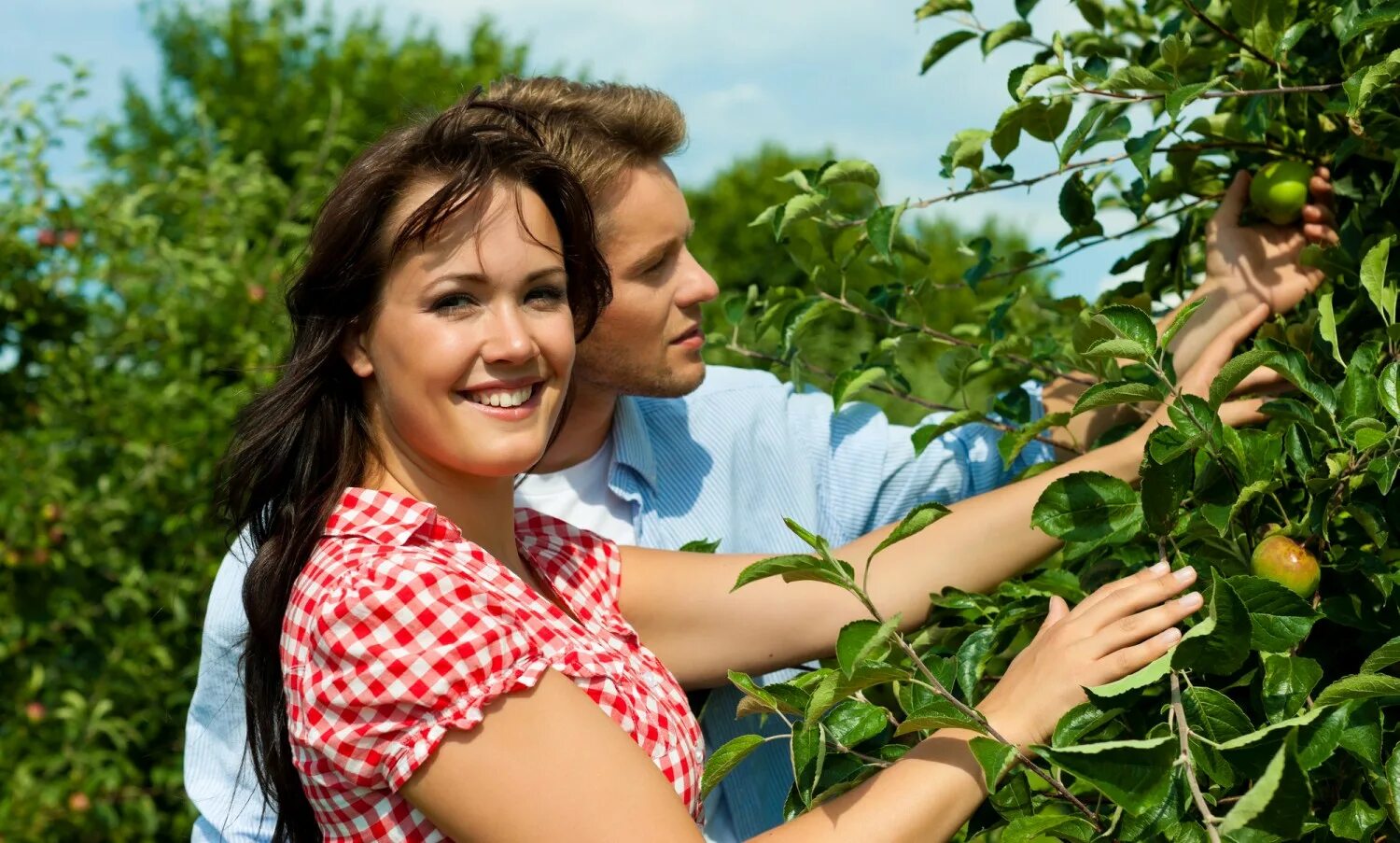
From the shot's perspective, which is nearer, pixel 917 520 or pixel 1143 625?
pixel 1143 625

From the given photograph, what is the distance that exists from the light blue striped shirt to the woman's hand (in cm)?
89

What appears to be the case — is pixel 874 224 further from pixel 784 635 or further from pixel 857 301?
pixel 784 635

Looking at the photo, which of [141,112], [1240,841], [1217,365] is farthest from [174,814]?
[141,112]

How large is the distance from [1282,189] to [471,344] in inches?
40.2

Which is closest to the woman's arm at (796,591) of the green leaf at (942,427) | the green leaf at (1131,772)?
the green leaf at (942,427)

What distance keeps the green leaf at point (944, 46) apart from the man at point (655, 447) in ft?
1.81

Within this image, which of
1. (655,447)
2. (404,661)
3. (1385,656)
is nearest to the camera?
(1385,656)

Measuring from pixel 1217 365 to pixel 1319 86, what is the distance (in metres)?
0.41

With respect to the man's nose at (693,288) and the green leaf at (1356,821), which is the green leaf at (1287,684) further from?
the man's nose at (693,288)

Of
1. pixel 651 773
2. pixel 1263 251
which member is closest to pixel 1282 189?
pixel 1263 251

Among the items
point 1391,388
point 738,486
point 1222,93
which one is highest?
point 1222,93

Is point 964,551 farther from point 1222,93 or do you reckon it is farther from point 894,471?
point 1222,93

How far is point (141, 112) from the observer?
13.8 meters

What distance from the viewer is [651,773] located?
1573 millimetres
